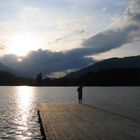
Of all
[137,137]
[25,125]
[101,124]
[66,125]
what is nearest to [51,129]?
[66,125]

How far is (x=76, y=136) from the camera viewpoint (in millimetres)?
17594

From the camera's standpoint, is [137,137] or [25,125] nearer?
[137,137]

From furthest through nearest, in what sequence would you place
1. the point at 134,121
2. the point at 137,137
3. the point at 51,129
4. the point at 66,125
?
the point at 134,121, the point at 66,125, the point at 51,129, the point at 137,137

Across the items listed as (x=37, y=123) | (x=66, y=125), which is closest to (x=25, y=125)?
(x=37, y=123)

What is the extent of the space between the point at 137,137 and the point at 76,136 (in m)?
2.77

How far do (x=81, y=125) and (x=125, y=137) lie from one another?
450 centimetres

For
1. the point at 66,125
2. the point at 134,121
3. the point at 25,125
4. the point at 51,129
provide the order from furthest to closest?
1. the point at 25,125
2. the point at 134,121
3. the point at 66,125
4. the point at 51,129

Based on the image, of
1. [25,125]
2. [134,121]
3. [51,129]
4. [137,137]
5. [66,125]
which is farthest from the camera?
[25,125]

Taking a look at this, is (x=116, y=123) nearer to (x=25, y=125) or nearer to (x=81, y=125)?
(x=81, y=125)

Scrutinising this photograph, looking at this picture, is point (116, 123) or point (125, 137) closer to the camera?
point (125, 137)

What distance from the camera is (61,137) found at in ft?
57.0

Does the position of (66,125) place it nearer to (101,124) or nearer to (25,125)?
(101,124)

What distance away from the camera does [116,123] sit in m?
22.0

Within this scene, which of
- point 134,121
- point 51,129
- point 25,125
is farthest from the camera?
point 25,125
